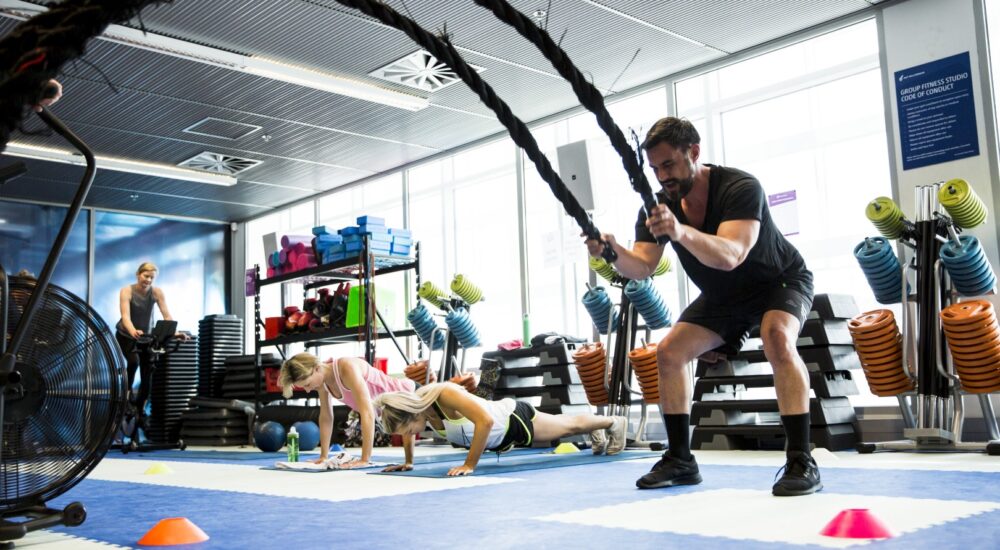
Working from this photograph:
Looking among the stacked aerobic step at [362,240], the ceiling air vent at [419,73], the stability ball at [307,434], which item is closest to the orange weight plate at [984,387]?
the ceiling air vent at [419,73]

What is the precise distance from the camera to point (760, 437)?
19.0ft

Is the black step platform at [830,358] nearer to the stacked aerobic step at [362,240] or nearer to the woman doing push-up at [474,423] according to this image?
the woman doing push-up at [474,423]

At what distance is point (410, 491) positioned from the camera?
3691 mm

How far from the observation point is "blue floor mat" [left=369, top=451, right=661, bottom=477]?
15.1ft

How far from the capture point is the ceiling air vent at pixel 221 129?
8523 mm

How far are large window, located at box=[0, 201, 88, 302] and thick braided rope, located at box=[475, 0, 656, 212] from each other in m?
10.7

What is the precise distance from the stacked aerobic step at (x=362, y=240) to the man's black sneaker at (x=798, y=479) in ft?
18.9

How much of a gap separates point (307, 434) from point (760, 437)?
3.75m

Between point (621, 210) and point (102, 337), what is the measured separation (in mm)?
5996

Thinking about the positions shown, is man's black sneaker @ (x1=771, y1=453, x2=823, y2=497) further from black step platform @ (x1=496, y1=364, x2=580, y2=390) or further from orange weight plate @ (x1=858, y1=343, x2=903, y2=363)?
black step platform @ (x1=496, y1=364, x2=580, y2=390)

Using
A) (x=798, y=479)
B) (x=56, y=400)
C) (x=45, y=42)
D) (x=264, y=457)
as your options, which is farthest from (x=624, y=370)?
(x=45, y=42)

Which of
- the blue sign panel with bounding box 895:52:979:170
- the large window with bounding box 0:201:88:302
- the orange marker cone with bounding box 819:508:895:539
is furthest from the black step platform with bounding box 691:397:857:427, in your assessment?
the large window with bounding box 0:201:88:302

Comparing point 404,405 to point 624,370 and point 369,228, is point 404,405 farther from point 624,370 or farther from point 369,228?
point 369,228

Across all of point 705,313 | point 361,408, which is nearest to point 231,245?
point 361,408
